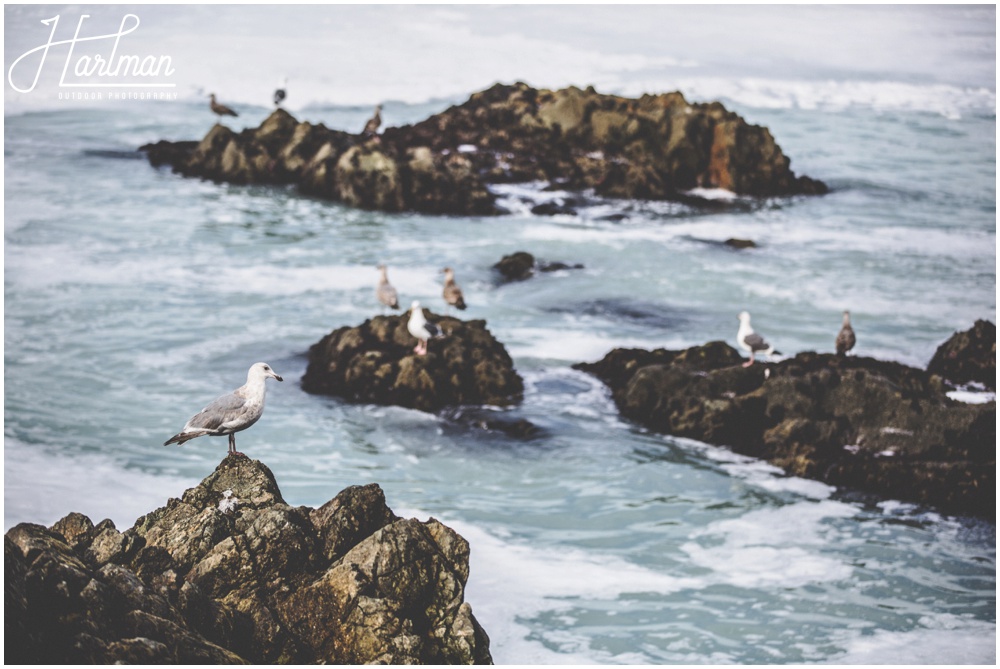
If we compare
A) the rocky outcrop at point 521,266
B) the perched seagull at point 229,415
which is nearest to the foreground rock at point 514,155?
the rocky outcrop at point 521,266

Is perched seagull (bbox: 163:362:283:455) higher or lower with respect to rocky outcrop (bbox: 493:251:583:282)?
lower

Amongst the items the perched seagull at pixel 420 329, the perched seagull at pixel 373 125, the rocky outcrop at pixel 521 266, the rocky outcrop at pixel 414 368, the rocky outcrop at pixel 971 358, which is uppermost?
the perched seagull at pixel 373 125

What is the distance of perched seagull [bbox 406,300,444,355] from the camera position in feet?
42.1

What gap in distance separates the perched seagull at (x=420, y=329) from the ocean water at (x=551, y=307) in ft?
3.03

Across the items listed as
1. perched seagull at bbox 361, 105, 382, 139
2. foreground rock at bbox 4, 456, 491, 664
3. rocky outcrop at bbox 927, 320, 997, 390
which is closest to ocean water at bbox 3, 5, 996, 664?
rocky outcrop at bbox 927, 320, 997, 390

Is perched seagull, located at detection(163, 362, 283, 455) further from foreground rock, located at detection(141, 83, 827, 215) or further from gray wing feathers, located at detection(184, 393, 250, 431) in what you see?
foreground rock, located at detection(141, 83, 827, 215)

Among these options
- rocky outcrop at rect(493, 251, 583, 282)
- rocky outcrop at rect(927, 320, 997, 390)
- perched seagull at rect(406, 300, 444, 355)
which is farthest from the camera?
rocky outcrop at rect(493, 251, 583, 282)

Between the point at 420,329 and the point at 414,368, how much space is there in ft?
1.57

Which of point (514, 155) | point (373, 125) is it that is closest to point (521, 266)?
point (514, 155)

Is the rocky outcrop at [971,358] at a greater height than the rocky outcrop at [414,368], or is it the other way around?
the rocky outcrop at [971,358]

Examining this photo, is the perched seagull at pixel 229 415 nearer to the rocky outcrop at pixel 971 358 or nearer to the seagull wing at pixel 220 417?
the seagull wing at pixel 220 417

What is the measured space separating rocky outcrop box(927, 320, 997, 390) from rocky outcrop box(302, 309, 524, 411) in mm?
5810

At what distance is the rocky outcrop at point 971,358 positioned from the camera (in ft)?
46.1

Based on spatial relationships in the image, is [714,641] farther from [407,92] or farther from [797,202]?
[407,92]
